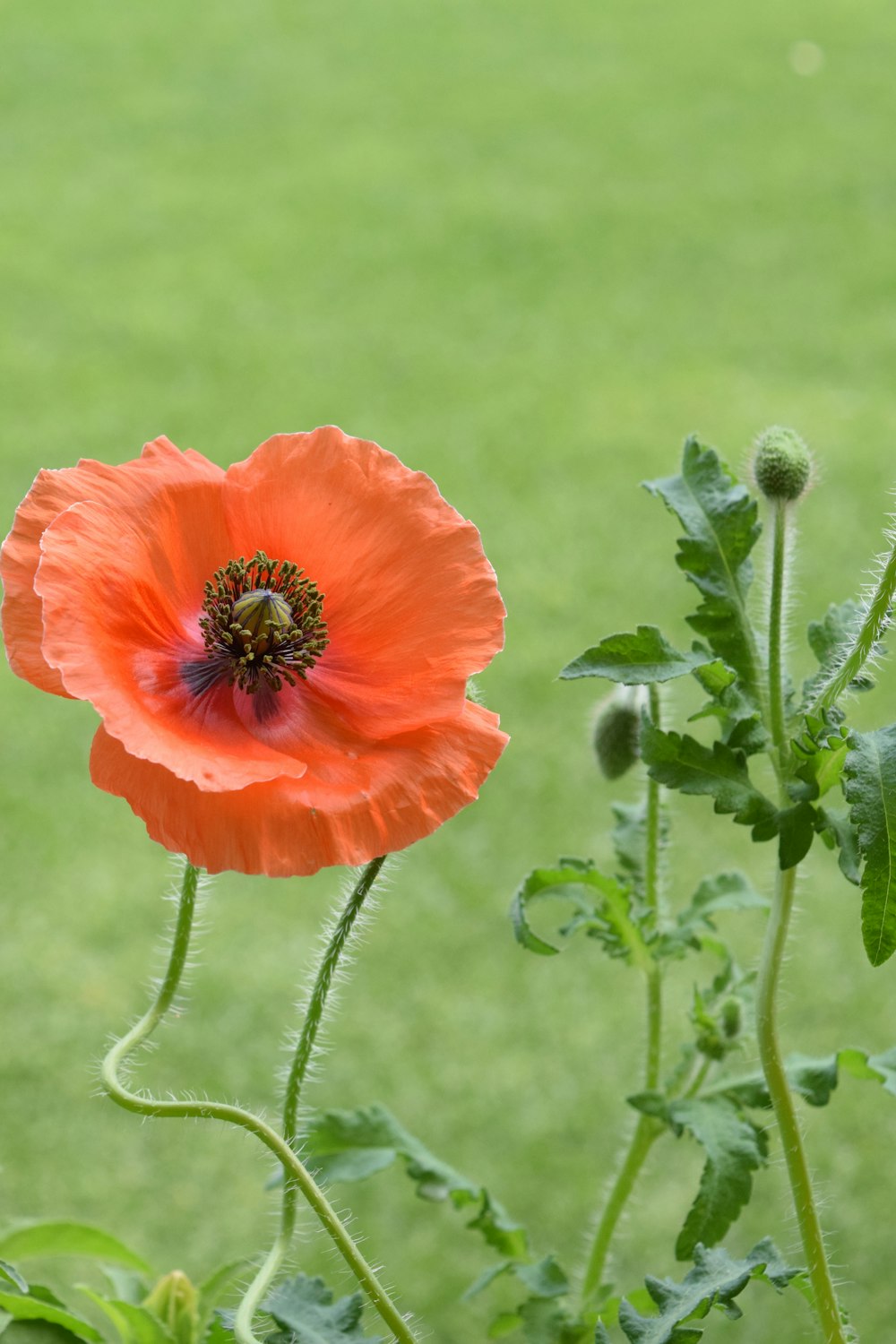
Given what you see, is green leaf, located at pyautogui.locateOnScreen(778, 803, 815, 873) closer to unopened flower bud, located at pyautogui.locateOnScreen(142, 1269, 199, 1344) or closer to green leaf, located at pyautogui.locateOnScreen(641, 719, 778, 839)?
green leaf, located at pyautogui.locateOnScreen(641, 719, 778, 839)

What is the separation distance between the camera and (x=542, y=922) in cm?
286

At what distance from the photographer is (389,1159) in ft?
4.06

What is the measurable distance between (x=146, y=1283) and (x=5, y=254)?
4633 mm

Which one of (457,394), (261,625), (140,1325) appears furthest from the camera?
(457,394)

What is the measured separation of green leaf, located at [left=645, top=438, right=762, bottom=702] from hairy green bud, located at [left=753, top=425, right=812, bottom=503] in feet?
0.06

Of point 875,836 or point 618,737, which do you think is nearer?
point 875,836

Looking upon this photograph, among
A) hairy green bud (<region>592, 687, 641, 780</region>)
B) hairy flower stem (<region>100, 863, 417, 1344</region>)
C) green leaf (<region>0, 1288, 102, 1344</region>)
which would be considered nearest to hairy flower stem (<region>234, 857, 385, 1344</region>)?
hairy flower stem (<region>100, 863, 417, 1344</region>)

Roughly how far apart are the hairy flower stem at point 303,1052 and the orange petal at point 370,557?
0.28ft

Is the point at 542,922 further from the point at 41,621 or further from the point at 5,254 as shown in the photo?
the point at 5,254

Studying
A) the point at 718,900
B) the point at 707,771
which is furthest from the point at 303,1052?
the point at 718,900

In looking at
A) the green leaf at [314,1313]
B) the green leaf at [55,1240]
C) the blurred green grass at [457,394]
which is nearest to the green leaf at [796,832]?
the green leaf at [314,1313]

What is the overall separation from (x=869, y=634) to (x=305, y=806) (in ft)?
1.06

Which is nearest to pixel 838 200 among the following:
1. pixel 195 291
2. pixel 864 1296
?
pixel 195 291

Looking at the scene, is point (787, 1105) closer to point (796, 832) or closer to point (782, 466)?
point (796, 832)
